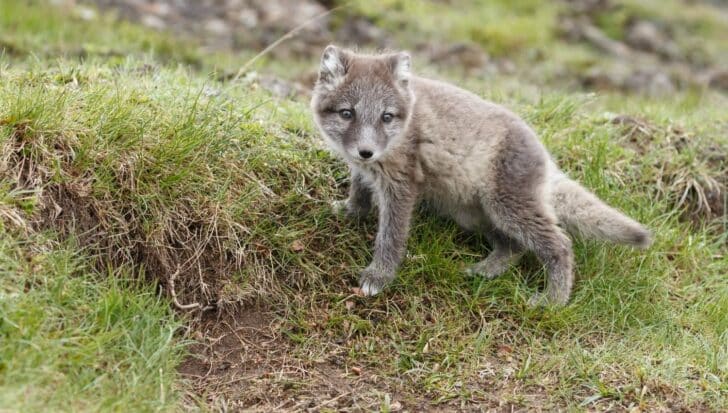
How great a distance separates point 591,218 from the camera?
16.9 ft

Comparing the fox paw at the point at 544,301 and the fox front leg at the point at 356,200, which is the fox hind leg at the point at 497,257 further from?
the fox front leg at the point at 356,200

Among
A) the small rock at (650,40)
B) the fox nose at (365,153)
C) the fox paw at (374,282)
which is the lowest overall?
the small rock at (650,40)

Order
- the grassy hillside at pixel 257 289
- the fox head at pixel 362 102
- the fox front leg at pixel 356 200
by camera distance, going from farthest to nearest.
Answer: the fox front leg at pixel 356 200 < the fox head at pixel 362 102 < the grassy hillside at pixel 257 289

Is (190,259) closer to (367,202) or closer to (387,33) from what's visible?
(367,202)

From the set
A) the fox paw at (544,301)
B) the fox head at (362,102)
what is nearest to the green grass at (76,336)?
the fox head at (362,102)

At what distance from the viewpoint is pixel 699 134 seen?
6.61 meters

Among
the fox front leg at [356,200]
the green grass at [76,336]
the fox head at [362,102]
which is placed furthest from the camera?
the fox front leg at [356,200]

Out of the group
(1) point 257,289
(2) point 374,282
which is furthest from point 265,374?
(2) point 374,282

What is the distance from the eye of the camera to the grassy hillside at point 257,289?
391cm

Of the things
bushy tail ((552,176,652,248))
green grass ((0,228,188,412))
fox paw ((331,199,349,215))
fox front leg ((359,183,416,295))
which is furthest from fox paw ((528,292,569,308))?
green grass ((0,228,188,412))

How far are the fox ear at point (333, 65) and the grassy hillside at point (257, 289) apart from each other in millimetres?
616

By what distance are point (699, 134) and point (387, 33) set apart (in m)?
4.83

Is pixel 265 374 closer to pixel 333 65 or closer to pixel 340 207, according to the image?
pixel 340 207

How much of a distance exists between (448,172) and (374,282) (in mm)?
883
